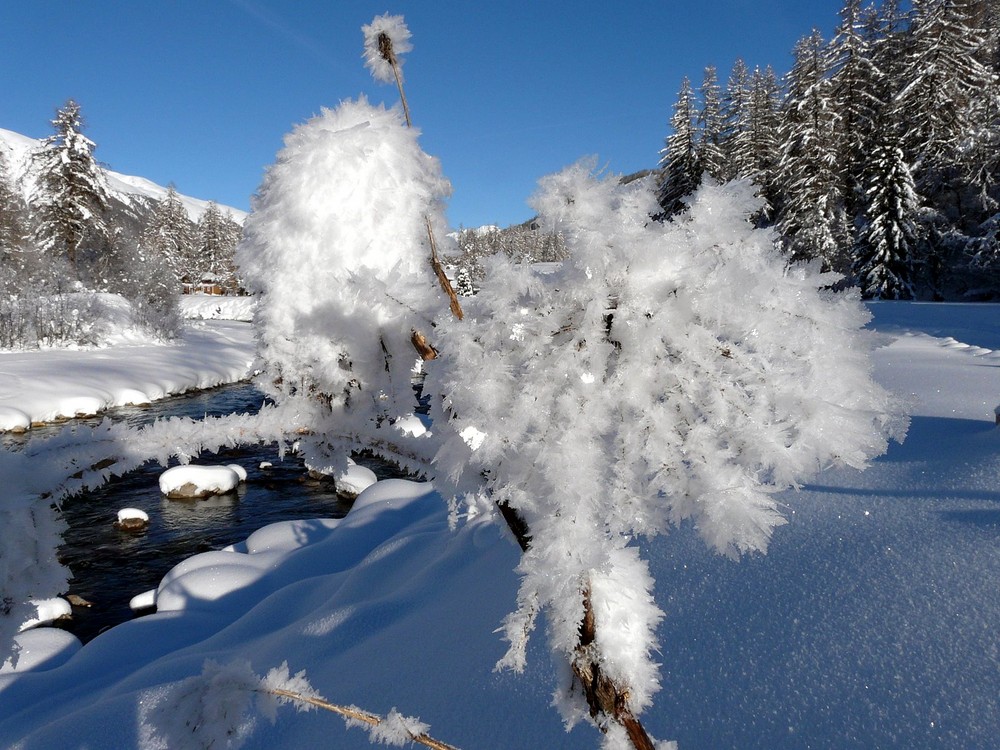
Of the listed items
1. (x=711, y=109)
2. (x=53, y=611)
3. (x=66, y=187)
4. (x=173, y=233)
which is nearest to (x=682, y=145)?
(x=711, y=109)

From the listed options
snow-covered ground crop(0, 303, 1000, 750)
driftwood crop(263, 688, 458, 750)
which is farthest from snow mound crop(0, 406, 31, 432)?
driftwood crop(263, 688, 458, 750)

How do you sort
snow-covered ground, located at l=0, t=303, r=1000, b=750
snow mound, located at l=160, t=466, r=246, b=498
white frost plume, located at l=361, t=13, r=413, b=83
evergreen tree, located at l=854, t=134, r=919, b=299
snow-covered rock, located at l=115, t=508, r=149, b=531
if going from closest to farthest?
white frost plume, located at l=361, t=13, r=413, b=83, snow-covered ground, located at l=0, t=303, r=1000, b=750, snow-covered rock, located at l=115, t=508, r=149, b=531, snow mound, located at l=160, t=466, r=246, b=498, evergreen tree, located at l=854, t=134, r=919, b=299

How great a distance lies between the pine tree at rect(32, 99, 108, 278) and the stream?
2812 cm

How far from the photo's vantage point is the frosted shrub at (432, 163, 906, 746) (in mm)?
847

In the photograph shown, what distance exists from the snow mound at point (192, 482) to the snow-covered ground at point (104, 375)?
350 cm

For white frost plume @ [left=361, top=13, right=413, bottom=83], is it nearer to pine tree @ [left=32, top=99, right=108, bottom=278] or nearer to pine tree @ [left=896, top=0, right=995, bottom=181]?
pine tree @ [left=896, top=0, right=995, bottom=181]

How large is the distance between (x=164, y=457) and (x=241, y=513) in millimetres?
11006

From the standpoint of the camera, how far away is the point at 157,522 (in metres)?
10.2

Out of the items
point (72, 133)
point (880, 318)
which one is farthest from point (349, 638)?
point (72, 133)

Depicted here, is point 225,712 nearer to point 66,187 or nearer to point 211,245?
point 66,187

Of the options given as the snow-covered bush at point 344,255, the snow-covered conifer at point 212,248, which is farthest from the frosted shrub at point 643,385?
the snow-covered conifer at point 212,248

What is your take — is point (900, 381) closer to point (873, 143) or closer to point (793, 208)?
point (793, 208)

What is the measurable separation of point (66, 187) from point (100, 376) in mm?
22476

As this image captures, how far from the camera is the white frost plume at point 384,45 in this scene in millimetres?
1165
